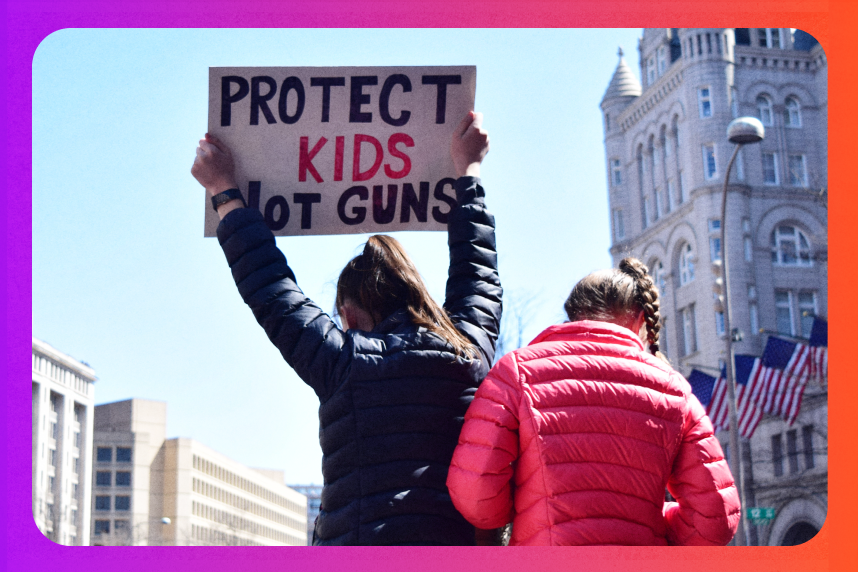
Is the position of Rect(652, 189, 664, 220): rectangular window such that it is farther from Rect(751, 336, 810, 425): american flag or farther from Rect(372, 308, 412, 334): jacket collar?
Rect(372, 308, 412, 334): jacket collar

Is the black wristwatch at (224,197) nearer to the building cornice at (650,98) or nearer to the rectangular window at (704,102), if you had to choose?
the rectangular window at (704,102)

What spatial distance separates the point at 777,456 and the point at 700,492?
38734 mm

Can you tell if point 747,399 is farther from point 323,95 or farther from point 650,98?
point 650,98

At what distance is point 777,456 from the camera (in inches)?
1528

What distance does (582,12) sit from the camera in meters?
2.29

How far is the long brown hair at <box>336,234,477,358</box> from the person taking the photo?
2658mm

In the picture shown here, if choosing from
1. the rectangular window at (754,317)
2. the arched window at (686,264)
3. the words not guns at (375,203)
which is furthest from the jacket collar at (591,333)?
the arched window at (686,264)

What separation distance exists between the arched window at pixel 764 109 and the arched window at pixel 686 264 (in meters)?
7.21

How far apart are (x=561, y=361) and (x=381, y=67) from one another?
1.02 metres

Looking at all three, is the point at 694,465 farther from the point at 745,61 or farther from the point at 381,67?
the point at 745,61

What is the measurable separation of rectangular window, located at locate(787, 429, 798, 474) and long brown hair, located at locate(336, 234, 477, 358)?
122 ft

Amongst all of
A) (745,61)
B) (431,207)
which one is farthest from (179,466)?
(431,207)

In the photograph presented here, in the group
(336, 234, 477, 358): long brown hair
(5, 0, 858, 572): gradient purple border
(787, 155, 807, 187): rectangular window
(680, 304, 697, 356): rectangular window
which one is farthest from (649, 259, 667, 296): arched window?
(5, 0, 858, 572): gradient purple border

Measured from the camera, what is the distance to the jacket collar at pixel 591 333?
250 cm
